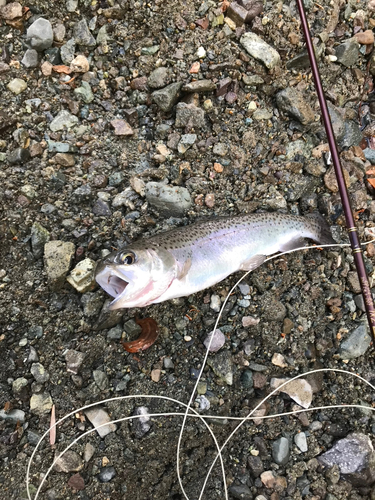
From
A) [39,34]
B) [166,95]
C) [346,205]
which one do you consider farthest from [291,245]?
[39,34]

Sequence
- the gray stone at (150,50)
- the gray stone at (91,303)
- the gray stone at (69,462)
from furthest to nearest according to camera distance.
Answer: the gray stone at (150,50) < the gray stone at (91,303) < the gray stone at (69,462)

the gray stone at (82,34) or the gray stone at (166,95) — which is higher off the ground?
the gray stone at (82,34)

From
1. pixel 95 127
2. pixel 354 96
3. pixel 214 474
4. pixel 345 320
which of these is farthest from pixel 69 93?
pixel 214 474

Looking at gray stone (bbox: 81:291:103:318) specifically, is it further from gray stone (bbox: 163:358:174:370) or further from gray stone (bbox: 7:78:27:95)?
gray stone (bbox: 7:78:27:95)

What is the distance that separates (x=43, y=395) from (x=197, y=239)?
81.9 inches

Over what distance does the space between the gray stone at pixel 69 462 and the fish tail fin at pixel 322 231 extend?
3.27 meters

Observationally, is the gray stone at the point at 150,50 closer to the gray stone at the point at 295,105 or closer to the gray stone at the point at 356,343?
the gray stone at the point at 295,105

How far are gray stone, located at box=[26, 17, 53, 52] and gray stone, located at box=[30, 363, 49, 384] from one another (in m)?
3.26

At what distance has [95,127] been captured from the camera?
12.8 ft

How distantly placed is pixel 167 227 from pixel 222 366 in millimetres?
1529

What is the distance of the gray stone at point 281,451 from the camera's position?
142 inches

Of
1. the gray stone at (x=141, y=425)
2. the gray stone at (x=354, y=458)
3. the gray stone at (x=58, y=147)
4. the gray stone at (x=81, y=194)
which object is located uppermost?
the gray stone at (x=58, y=147)

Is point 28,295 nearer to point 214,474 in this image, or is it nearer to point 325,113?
point 214,474

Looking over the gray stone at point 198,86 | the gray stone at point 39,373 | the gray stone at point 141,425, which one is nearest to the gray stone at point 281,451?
the gray stone at point 141,425
